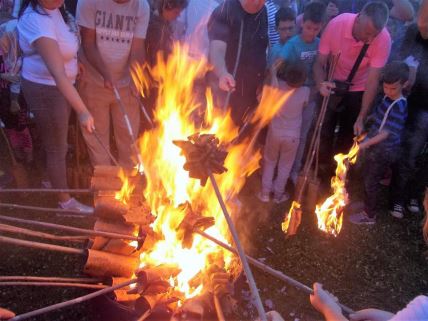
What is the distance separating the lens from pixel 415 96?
5137 mm

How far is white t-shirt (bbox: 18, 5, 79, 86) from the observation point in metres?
3.70

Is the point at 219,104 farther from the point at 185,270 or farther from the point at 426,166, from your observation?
the point at 426,166

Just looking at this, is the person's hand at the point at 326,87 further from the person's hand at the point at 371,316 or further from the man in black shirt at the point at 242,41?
the person's hand at the point at 371,316

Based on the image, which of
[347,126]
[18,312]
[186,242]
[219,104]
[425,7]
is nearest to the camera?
[186,242]

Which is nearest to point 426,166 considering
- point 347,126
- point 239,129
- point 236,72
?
point 347,126

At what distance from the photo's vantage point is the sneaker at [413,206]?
5635 mm

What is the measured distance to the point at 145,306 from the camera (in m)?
2.75

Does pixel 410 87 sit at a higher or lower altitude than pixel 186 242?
higher

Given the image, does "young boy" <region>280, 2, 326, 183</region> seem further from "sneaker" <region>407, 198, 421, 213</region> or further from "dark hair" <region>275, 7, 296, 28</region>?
"sneaker" <region>407, 198, 421, 213</region>

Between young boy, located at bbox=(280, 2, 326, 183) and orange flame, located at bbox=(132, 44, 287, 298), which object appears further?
young boy, located at bbox=(280, 2, 326, 183)

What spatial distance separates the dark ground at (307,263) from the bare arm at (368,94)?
133cm

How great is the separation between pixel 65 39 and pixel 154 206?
1991 mm

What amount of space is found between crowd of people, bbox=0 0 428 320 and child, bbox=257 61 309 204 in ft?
0.05

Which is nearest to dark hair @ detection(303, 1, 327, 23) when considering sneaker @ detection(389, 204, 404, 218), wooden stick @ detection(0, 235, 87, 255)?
sneaker @ detection(389, 204, 404, 218)
